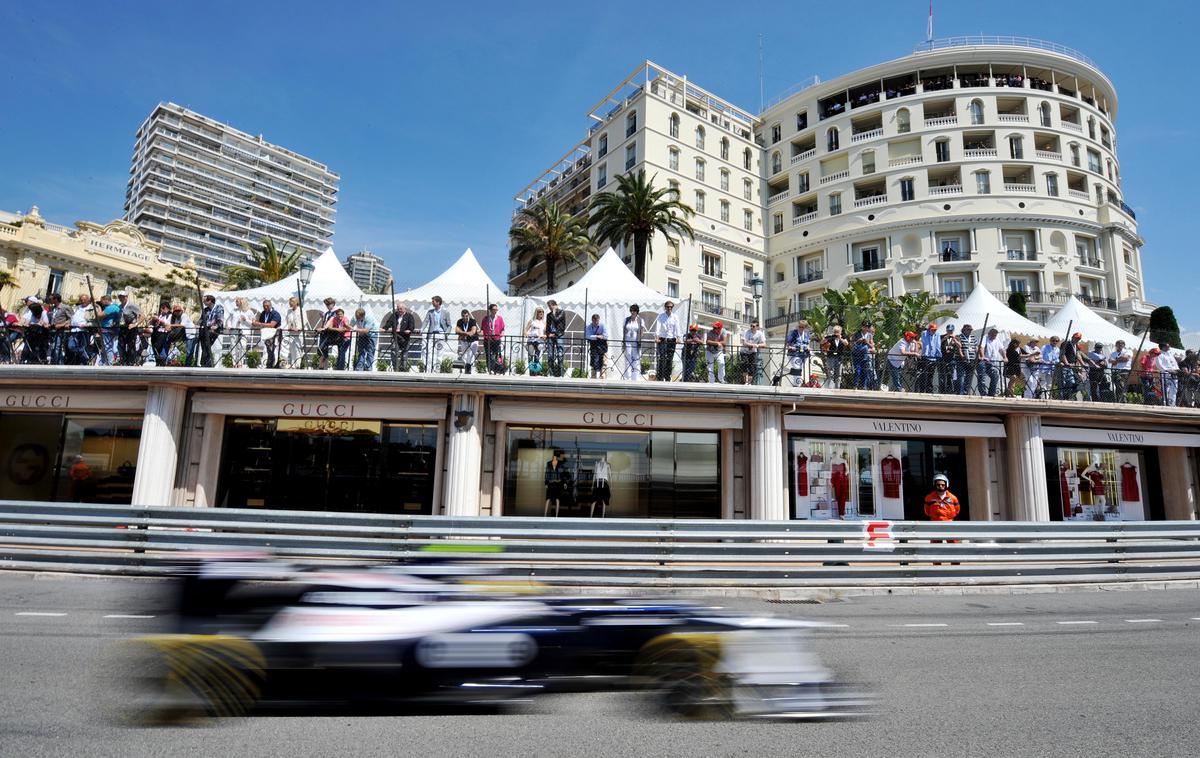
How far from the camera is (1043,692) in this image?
5.15 meters

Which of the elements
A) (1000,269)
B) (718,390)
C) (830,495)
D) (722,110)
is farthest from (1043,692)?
(722,110)

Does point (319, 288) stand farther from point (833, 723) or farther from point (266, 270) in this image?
point (266, 270)

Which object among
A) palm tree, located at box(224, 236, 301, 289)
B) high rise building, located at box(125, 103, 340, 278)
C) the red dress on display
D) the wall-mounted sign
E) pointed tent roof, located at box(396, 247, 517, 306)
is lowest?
the red dress on display

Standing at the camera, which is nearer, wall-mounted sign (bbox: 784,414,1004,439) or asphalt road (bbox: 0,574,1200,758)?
asphalt road (bbox: 0,574,1200,758)

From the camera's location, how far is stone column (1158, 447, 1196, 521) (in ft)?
61.7

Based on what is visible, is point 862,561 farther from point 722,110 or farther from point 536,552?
point 722,110

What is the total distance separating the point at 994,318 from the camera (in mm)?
24359

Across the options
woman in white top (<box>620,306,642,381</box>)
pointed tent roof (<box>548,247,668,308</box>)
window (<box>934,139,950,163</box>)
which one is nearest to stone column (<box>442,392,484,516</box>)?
woman in white top (<box>620,306,642,381</box>)

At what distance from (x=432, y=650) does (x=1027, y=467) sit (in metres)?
17.0

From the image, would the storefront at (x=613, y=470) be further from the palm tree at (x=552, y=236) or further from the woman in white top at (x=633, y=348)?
the palm tree at (x=552, y=236)

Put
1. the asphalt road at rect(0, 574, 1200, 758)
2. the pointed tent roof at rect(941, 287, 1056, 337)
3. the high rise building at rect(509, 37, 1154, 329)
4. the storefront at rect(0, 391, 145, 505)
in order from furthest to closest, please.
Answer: the high rise building at rect(509, 37, 1154, 329)
the pointed tent roof at rect(941, 287, 1056, 337)
the storefront at rect(0, 391, 145, 505)
the asphalt road at rect(0, 574, 1200, 758)

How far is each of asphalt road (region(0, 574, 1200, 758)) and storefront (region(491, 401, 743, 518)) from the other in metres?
8.59

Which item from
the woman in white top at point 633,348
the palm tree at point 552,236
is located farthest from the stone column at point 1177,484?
the palm tree at point 552,236

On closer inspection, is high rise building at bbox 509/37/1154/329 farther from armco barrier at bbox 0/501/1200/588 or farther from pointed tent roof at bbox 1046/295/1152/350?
armco barrier at bbox 0/501/1200/588
